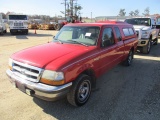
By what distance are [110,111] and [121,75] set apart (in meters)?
2.46

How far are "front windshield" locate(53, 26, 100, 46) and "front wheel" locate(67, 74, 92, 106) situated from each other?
3.32 feet

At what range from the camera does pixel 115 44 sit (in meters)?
4.99

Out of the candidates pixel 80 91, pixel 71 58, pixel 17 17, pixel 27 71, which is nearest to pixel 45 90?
pixel 27 71

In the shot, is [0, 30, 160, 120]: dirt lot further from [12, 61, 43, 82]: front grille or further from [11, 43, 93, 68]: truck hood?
[11, 43, 93, 68]: truck hood

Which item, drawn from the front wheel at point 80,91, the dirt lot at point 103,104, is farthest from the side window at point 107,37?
the dirt lot at point 103,104

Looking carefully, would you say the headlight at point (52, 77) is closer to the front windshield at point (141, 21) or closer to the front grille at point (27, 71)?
the front grille at point (27, 71)

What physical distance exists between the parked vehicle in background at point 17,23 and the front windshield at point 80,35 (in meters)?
16.4

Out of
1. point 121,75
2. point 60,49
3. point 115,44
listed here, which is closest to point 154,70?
point 121,75

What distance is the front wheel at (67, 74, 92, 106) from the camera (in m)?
3.37

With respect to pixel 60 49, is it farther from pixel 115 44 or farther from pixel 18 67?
pixel 115 44

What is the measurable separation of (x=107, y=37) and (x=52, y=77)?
2.23 metres

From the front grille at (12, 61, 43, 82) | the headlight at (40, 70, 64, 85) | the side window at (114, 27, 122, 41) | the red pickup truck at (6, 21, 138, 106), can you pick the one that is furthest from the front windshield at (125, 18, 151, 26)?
the front grille at (12, 61, 43, 82)

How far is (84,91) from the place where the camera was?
149 inches

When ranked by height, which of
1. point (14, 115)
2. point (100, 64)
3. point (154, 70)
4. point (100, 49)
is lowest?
point (14, 115)
